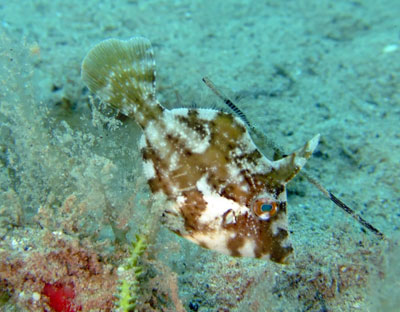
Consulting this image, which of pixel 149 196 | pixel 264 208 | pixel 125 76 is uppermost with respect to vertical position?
pixel 125 76

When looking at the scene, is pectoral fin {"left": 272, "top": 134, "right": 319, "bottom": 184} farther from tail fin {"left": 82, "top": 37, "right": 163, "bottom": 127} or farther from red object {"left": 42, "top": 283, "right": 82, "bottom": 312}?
red object {"left": 42, "top": 283, "right": 82, "bottom": 312}

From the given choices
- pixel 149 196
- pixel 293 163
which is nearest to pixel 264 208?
pixel 293 163

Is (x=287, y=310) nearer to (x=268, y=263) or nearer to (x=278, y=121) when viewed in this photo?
(x=268, y=263)

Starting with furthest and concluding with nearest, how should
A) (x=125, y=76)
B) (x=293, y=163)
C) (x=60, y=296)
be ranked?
(x=125, y=76) → (x=293, y=163) → (x=60, y=296)

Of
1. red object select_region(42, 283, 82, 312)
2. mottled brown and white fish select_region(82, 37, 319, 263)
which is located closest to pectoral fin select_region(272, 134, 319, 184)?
mottled brown and white fish select_region(82, 37, 319, 263)

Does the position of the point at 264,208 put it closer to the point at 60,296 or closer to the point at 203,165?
the point at 203,165

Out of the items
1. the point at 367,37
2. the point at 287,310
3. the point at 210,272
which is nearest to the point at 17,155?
the point at 210,272

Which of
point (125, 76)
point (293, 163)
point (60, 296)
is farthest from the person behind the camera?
point (125, 76)

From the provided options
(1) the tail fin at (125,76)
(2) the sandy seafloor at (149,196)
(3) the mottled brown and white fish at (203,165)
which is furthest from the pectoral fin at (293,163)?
(1) the tail fin at (125,76)

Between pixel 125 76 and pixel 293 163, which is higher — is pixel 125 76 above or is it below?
above
